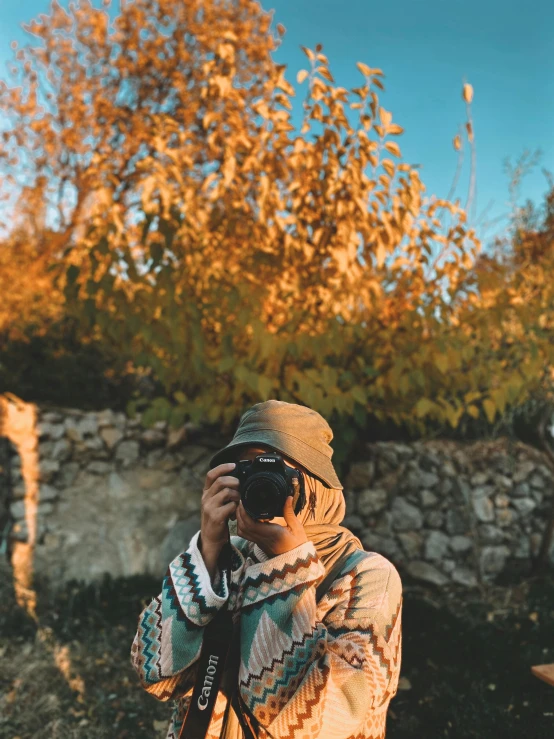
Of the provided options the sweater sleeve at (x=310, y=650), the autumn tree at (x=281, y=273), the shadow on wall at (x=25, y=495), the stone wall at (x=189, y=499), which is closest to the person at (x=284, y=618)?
the sweater sleeve at (x=310, y=650)

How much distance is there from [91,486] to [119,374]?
148 centimetres

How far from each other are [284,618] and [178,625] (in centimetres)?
26

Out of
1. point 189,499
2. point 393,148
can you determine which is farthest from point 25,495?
point 393,148

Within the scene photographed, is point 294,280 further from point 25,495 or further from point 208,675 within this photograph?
point 25,495

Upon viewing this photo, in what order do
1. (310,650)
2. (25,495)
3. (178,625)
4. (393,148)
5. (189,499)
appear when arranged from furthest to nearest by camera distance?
(189,499) < (25,495) < (393,148) < (178,625) < (310,650)

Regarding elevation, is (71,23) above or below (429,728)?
above

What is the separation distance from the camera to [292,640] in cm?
122

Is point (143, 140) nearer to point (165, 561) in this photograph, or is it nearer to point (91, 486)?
point (91, 486)

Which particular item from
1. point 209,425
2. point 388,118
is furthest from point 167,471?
point 388,118

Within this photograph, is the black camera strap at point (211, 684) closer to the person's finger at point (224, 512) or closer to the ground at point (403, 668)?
the person's finger at point (224, 512)

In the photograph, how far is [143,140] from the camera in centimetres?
1058

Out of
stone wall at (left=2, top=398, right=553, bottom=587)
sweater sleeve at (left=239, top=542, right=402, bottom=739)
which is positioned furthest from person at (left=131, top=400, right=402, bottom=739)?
stone wall at (left=2, top=398, right=553, bottom=587)

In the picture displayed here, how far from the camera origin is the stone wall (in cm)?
590

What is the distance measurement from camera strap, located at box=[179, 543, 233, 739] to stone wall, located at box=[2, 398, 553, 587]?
4.66 meters
